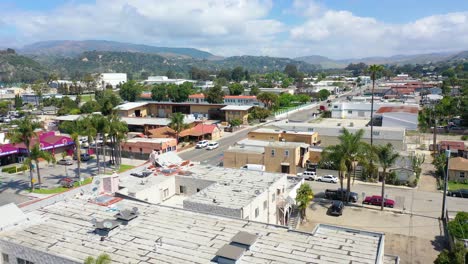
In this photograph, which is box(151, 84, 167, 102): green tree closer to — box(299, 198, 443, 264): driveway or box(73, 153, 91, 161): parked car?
box(73, 153, 91, 161): parked car

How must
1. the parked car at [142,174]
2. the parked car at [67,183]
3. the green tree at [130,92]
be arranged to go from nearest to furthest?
the parked car at [142,174] → the parked car at [67,183] → the green tree at [130,92]

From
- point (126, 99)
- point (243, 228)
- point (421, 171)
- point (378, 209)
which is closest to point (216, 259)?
point (243, 228)

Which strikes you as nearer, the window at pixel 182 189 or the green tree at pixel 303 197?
the green tree at pixel 303 197

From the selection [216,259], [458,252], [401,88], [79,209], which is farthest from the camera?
[401,88]

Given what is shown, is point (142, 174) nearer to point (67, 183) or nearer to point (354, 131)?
point (67, 183)

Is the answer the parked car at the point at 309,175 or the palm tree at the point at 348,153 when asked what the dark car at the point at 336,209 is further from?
the parked car at the point at 309,175

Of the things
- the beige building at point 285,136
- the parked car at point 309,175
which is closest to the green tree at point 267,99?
the beige building at point 285,136

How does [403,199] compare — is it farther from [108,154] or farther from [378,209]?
[108,154]
